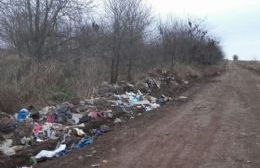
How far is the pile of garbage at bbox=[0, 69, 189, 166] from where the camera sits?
9172 millimetres

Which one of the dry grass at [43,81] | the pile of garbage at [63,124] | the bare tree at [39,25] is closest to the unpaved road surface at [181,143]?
the pile of garbage at [63,124]

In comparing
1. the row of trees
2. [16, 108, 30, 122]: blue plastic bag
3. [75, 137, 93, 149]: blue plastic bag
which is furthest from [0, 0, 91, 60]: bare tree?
[75, 137, 93, 149]: blue plastic bag

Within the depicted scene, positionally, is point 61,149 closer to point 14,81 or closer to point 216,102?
point 14,81

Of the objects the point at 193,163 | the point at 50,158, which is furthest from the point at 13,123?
the point at 193,163

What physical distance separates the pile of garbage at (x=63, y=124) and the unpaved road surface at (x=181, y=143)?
1.72 feet

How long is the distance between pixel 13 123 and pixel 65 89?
549 centimetres

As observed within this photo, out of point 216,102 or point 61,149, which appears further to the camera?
point 216,102

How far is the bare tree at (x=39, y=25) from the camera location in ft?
62.7

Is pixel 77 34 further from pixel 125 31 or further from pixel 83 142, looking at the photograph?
pixel 83 142

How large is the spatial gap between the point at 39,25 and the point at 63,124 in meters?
9.28

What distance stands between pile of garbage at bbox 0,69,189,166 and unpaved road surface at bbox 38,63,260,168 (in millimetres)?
523

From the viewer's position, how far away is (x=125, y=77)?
2438 cm

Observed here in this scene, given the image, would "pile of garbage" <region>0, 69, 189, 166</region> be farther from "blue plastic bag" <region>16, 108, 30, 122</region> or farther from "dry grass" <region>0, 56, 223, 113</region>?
"dry grass" <region>0, 56, 223, 113</region>

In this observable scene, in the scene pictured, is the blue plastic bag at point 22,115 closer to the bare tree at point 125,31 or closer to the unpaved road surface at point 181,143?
the unpaved road surface at point 181,143
